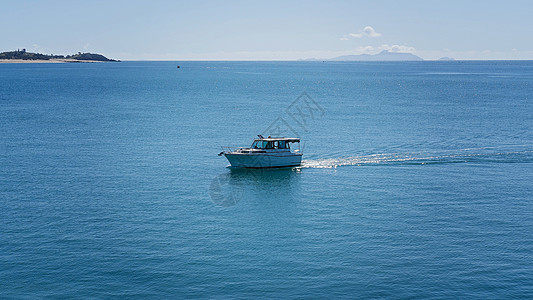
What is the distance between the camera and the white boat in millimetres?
79312

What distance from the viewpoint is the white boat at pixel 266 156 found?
260 feet

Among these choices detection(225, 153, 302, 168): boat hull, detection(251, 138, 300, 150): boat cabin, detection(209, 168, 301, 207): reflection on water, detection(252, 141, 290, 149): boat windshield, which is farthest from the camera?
detection(252, 141, 290, 149): boat windshield

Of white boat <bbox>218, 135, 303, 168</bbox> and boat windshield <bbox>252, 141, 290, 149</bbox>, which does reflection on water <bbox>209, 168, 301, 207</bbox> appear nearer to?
white boat <bbox>218, 135, 303, 168</bbox>

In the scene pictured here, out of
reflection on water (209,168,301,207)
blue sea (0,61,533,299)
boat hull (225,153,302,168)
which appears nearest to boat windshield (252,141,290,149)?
boat hull (225,153,302,168)

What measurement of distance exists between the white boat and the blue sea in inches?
62.8

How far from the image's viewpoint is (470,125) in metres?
115

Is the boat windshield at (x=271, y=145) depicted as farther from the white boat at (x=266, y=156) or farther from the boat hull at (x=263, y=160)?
the boat hull at (x=263, y=160)

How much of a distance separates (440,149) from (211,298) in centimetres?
6089

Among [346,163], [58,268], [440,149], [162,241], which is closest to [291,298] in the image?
[162,241]

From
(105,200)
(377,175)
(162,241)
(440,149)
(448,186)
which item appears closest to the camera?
(162,241)

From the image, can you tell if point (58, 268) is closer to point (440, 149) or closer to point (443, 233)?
point (443, 233)

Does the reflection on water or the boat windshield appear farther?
the boat windshield

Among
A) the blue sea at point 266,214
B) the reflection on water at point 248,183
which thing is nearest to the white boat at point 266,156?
the reflection on water at point 248,183

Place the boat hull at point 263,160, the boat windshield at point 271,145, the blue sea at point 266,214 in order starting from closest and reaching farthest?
the blue sea at point 266,214
the boat hull at point 263,160
the boat windshield at point 271,145
